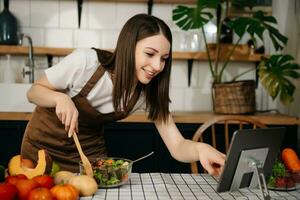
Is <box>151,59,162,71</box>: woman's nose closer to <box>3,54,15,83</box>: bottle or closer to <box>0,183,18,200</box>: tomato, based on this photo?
<box>0,183,18,200</box>: tomato

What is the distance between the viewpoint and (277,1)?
304cm

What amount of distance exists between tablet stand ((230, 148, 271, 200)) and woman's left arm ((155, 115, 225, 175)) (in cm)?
17

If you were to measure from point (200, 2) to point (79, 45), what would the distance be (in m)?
0.94

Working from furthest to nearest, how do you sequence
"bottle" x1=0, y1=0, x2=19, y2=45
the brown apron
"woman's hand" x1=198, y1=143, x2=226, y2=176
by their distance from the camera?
"bottle" x1=0, y1=0, x2=19, y2=45, the brown apron, "woman's hand" x1=198, y1=143, x2=226, y2=176

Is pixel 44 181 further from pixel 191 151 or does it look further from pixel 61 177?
pixel 191 151

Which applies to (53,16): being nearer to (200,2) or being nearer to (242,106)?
(200,2)

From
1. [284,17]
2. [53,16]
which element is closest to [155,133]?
[53,16]

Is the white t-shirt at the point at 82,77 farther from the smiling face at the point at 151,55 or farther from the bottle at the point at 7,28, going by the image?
the bottle at the point at 7,28

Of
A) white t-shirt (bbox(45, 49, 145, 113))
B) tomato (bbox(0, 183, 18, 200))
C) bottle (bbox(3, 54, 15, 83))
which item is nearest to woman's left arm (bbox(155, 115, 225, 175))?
white t-shirt (bbox(45, 49, 145, 113))

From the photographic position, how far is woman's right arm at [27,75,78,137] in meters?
1.22

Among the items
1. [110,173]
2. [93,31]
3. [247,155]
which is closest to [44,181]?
[110,173]

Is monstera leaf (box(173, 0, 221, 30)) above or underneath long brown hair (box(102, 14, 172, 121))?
above

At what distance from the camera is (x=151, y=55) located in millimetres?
1405

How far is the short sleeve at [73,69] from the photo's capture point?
1.50 meters
